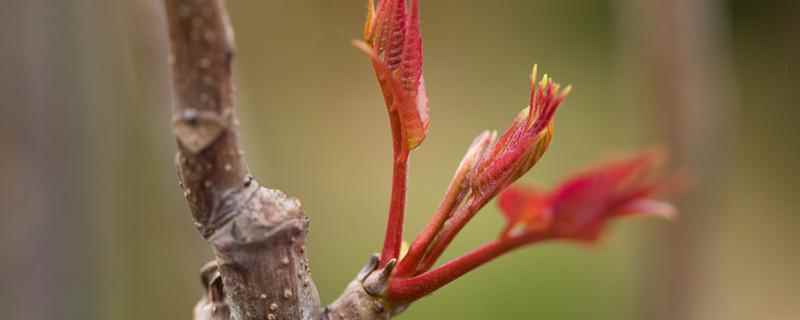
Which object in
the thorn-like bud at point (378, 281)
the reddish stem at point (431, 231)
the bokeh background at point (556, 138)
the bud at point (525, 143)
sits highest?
the bokeh background at point (556, 138)

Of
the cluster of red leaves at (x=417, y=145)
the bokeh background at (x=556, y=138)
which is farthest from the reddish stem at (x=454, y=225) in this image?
the bokeh background at (x=556, y=138)

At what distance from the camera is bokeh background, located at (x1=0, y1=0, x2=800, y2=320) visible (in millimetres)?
1251

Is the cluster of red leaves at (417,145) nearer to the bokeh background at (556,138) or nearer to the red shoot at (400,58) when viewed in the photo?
the red shoot at (400,58)

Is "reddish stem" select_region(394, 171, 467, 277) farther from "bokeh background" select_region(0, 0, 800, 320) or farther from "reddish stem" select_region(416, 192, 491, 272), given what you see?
"bokeh background" select_region(0, 0, 800, 320)

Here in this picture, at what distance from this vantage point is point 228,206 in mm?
326

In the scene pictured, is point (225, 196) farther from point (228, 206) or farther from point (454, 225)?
point (454, 225)

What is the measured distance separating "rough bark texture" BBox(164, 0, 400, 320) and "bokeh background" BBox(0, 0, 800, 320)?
845 millimetres

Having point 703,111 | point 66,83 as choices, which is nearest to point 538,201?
point 66,83

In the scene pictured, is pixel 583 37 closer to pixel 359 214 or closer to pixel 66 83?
pixel 359 214

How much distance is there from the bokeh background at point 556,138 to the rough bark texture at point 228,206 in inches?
33.3

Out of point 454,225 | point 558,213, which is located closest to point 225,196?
point 454,225

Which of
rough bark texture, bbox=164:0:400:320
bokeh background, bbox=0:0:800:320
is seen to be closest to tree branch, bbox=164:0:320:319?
rough bark texture, bbox=164:0:400:320

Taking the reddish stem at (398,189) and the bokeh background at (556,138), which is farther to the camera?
the bokeh background at (556,138)

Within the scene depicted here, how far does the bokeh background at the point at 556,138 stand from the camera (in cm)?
125
